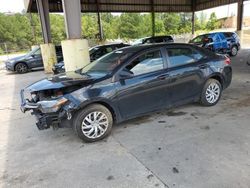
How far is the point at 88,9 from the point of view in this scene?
67.7ft

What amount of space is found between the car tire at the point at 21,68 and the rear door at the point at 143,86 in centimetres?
1193

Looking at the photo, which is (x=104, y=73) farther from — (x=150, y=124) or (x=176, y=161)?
(x=176, y=161)

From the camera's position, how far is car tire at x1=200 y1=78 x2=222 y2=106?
5.19 metres

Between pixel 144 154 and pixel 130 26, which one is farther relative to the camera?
pixel 130 26

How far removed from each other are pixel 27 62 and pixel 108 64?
37.6 feet

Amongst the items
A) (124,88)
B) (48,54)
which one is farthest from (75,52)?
(48,54)

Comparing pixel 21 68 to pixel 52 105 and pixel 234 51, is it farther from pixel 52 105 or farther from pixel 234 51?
pixel 234 51

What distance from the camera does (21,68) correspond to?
565 inches

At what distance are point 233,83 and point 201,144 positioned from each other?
4.67m

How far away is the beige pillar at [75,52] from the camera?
6.62 metres

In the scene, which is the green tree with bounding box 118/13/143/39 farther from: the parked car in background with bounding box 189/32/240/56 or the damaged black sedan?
the damaged black sedan

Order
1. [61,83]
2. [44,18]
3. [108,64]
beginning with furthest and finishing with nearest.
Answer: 1. [44,18]
2. [108,64]
3. [61,83]

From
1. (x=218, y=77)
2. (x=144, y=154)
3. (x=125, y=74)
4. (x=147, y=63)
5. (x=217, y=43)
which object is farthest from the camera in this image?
(x=217, y=43)

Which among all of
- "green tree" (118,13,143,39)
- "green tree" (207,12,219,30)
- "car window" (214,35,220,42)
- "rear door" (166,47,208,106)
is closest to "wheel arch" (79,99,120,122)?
"rear door" (166,47,208,106)
